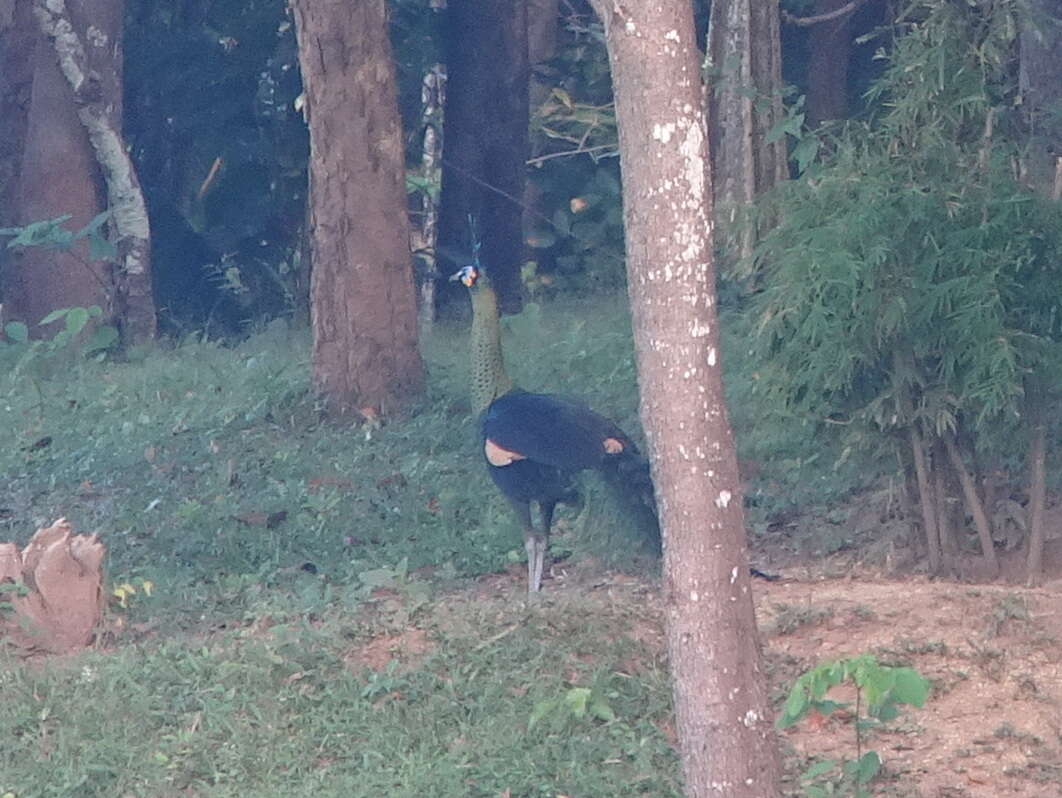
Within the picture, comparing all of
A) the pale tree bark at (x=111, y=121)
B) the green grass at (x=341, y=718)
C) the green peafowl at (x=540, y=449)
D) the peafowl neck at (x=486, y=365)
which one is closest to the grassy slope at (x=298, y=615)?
the green grass at (x=341, y=718)

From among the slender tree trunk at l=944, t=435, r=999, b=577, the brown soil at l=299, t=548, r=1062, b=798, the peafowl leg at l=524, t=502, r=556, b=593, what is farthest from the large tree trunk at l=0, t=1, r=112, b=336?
the slender tree trunk at l=944, t=435, r=999, b=577

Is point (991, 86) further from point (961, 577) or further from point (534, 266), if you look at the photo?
point (534, 266)

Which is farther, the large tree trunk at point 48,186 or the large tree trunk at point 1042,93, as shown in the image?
the large tree trunk at point 48,186

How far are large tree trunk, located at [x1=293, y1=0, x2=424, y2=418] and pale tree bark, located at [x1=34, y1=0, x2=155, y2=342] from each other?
2989 mm

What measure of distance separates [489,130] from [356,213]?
3795mm

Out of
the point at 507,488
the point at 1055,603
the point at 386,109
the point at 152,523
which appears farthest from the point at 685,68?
the point at 386,109

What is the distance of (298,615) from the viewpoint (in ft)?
20.5

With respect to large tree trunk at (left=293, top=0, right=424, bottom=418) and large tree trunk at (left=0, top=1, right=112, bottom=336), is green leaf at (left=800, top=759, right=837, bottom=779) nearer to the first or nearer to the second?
large tree trunk at (left=293, top=0, right=424, bottom=418)

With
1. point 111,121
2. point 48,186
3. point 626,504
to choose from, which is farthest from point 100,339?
point 626,504

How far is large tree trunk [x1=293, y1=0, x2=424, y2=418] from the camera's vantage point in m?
9.87

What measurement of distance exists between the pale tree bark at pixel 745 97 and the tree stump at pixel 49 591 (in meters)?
3.50

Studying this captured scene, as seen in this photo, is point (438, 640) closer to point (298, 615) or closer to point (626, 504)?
point (298, 615)

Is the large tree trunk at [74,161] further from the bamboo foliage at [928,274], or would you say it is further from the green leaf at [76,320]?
the bamboo foliage at [928,274]

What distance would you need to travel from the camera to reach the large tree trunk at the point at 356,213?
32.4 feet
